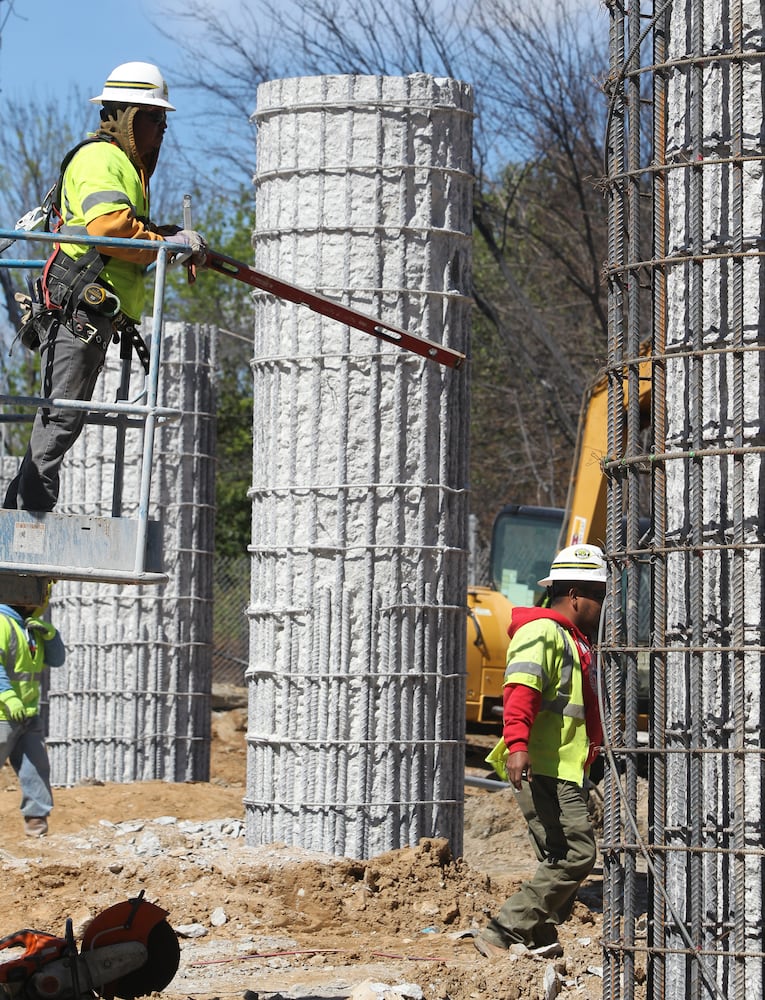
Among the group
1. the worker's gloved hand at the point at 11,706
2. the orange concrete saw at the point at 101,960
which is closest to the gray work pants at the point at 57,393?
the orange concrete saw at the point at 101,960

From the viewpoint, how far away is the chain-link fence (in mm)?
Result: 24125

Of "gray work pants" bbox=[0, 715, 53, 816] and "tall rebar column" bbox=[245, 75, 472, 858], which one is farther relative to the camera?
"gray work pants" bbox=[0, 715, 53, 816]

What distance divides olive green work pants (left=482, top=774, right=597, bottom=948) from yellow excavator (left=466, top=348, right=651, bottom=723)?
498 centimetres

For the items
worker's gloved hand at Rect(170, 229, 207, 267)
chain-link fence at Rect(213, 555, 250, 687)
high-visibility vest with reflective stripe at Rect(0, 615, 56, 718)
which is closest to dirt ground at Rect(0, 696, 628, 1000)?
high-visibility vest with reflective stripe at Rect(0, 615, 56, 718)

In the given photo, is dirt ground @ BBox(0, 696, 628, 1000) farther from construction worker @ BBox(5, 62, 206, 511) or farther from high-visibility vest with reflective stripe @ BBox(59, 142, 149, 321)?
high-visibility vest with reflective stripe @ BBox(59, 142, 149, 321)

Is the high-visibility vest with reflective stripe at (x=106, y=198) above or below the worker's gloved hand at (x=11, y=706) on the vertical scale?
above

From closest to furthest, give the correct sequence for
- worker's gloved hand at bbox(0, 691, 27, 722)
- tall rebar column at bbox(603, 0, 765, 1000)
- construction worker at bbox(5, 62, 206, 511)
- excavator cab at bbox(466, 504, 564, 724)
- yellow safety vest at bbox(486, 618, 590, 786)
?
1. tall rebar column at bbox(603, 0, 765, 1000)
2. construction worker at bbox(5, 62, 206, 511)
3. yellow safety vest at bbox(486, 618, 590, 786)
4. worker's gloved hand at bbox(0, 691, 27, 722)
5. excavator cab at bbox(466, 504, 564, 724)

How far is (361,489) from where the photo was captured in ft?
29.8

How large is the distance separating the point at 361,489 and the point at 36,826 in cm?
353

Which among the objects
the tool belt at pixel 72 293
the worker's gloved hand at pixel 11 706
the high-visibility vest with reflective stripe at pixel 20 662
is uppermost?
the tool belt at pixel 72 293

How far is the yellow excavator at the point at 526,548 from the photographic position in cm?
1371

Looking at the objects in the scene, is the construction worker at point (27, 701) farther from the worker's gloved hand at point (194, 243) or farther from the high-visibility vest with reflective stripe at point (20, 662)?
the worker's gloved hand at point (194, 243)

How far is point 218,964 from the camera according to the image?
24.2ft

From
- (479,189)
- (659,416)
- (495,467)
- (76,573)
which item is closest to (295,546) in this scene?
(76,573)
